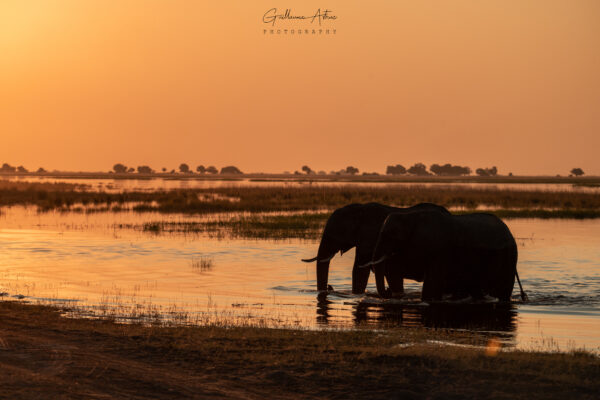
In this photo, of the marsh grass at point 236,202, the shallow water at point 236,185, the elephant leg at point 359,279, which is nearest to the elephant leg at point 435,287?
the elephant leg at point 359,279

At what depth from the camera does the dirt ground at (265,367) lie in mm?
9164

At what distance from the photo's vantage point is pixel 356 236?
19141mm

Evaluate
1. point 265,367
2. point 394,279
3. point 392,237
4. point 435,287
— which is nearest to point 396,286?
point 394,279

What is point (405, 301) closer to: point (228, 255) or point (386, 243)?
point (386, 243)

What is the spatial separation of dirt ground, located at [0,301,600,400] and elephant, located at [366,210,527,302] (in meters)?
5.04

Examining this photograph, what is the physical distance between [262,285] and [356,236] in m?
2.86

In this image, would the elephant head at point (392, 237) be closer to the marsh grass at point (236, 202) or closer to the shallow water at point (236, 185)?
the marsh grass at point (236, 202)

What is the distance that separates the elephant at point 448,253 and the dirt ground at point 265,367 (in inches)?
198

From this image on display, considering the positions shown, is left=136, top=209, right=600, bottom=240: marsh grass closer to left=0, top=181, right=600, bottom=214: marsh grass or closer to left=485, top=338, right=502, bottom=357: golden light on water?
left=0, top=181, right=600, bottom=214: marsh grass

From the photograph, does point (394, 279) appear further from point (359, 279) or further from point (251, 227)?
point (251, 227)

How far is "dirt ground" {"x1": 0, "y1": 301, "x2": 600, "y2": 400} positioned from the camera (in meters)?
9.16

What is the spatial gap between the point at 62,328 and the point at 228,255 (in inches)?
Answer: 590

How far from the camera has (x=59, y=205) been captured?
5794 centimetres

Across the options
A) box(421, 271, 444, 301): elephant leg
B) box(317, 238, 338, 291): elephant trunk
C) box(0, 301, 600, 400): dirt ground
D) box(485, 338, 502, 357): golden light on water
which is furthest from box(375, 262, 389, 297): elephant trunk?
box(0, 301, 600, 400): dirt ground
